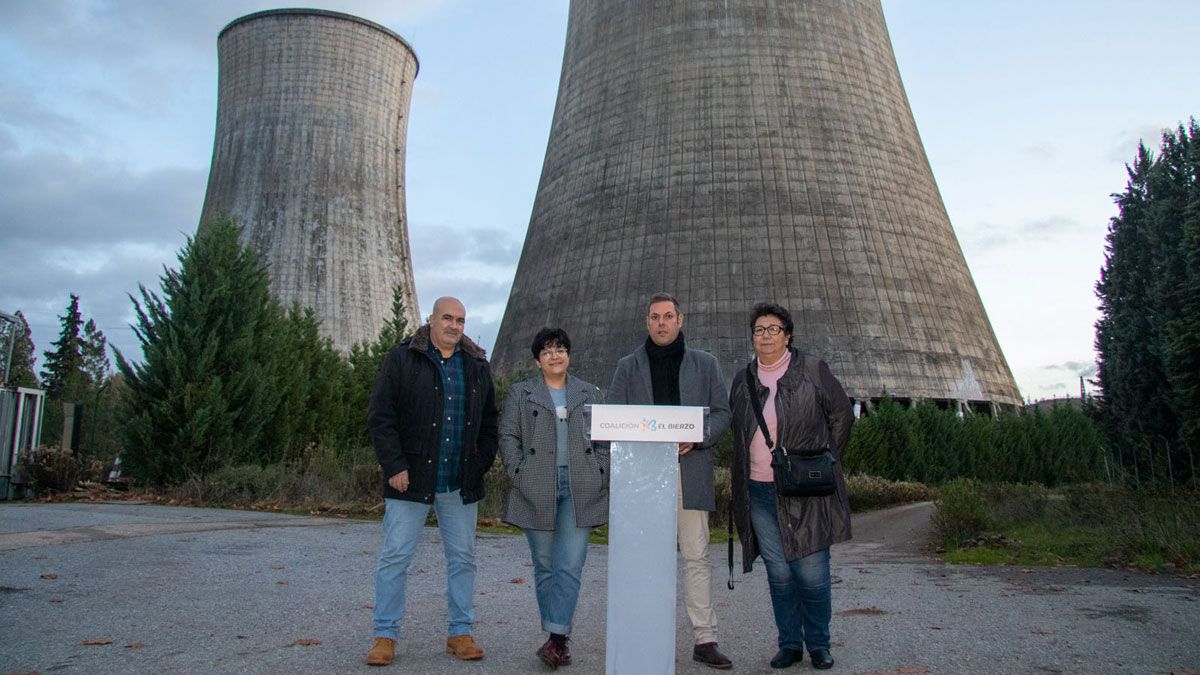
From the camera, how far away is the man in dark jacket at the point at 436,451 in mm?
3361

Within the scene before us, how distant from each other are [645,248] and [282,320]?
5.48 meters

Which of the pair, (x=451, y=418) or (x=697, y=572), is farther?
(x=451, y=418)

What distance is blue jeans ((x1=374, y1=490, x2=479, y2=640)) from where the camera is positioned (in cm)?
328

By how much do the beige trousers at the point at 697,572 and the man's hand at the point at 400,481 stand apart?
94cm

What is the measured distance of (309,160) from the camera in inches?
812

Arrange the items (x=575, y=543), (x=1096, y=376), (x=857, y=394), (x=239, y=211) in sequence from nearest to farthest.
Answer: (x=575, y=543)
(x=1096, y=376)
(x=857, y=394)
(x=239, y=211)

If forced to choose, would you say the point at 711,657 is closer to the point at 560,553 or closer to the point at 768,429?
the point at 560,553

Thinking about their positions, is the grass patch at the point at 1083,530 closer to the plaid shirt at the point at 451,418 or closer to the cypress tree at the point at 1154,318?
the cypress tree at the point at 1154,318

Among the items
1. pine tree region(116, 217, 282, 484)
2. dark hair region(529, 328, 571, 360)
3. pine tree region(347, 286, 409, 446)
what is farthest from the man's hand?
pine tree region(347, 286, 409, 446)

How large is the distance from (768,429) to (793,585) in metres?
0.55

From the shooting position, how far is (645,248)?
48.6 feet

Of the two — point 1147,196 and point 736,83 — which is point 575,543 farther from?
point 736,83

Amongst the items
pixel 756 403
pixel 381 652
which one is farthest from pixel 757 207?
pixel 381 652

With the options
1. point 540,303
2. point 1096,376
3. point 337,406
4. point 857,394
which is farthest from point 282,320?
point 1096,376
